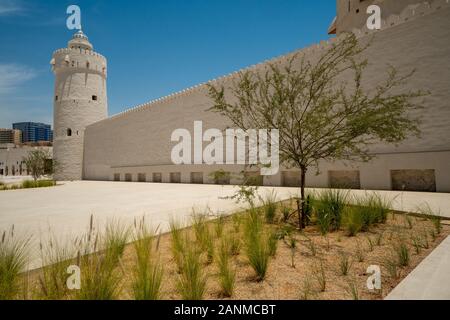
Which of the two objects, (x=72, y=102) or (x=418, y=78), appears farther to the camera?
(x=72, y=102)

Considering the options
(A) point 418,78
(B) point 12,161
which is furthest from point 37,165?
(B) point 12,161

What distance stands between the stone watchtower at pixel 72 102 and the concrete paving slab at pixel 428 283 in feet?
107

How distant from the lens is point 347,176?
11273 mm

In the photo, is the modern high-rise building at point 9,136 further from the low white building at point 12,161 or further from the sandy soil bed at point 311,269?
the sandy soil bed at point 311,269

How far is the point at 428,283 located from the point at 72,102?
33157 mm

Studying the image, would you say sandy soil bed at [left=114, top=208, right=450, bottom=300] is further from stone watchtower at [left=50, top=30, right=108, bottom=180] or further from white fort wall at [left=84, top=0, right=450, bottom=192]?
stone watchtower at [left=50, top=30, right=108, bottom=180]

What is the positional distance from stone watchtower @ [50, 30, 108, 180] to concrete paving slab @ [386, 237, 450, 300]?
3269 cm

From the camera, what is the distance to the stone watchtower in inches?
1119

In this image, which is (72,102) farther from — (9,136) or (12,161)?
(9,136)

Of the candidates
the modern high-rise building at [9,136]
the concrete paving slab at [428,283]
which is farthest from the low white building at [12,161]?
the modern high-rise building at [9,136]

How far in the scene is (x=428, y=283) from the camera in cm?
208

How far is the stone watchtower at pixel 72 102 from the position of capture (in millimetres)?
28428

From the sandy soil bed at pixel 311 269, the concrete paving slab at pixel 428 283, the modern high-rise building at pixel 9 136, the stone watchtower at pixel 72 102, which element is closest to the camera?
the concrete paving slab at pixel 428 283
